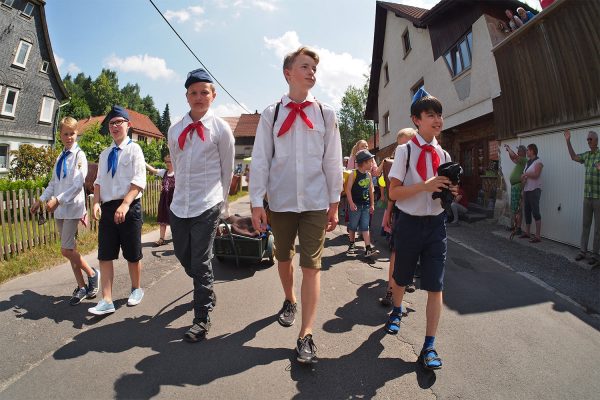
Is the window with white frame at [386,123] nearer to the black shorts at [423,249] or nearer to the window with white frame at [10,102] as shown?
the black shorts at [423,249]

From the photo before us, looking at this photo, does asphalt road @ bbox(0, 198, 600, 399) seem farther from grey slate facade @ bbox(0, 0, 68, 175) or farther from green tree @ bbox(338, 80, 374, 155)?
green tree @ bbox(338, 80, 374, 155)

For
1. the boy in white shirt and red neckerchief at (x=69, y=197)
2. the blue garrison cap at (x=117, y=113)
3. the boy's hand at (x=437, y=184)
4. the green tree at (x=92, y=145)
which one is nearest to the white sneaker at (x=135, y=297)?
the boy in white shirt and red neckerchief at (x=69, y=197)

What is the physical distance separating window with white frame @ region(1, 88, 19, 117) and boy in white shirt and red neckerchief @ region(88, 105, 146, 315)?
24.9 meters

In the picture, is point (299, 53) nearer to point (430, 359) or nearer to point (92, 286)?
point (430, 359)

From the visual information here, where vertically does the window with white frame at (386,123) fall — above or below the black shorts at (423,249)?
above

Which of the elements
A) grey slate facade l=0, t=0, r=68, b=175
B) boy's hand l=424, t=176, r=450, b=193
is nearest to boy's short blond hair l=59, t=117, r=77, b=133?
boy's hand l=424, t=176, r=450, b=193

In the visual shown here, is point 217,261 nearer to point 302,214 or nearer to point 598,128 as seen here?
point 302,214

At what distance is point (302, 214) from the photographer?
286cm

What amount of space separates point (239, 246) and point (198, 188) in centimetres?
221

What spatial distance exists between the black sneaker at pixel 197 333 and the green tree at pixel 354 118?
173ft

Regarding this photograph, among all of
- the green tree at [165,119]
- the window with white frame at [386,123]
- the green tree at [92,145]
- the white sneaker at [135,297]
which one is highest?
the green tree at [165,119]

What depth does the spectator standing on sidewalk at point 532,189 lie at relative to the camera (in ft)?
23.6

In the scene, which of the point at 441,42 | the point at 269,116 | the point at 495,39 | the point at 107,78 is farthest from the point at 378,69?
the point at 107,78

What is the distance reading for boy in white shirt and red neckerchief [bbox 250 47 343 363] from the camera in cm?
277
